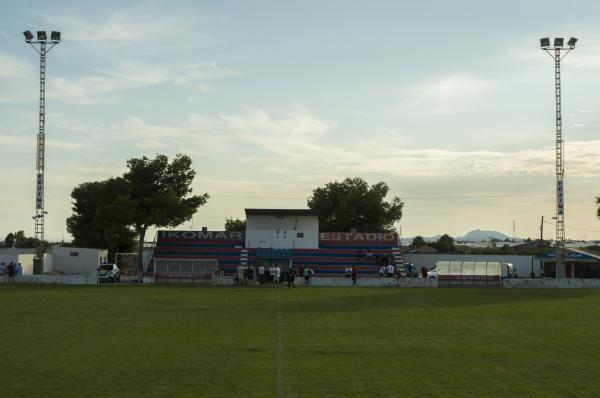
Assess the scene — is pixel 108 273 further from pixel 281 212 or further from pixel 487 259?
pixel 487 259

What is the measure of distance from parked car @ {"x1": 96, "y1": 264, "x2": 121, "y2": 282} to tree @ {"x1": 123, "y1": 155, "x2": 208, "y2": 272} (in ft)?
31.0

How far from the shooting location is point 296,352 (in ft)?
57.4

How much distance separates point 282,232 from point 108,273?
1949cm

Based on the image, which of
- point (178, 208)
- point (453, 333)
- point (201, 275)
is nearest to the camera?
point (453, 333)

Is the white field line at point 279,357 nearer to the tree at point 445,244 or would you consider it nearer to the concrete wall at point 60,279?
the concrete wall at point 60,279

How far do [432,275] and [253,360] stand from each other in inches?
2179

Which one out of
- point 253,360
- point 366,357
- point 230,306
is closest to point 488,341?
point 366,357

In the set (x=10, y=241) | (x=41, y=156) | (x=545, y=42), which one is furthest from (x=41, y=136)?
(x=10, y=241)

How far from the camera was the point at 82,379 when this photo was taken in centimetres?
1371

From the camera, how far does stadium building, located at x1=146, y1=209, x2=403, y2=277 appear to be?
7381 centimetres

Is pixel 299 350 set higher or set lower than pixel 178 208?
lower

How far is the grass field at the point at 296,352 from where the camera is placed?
13.0 meters

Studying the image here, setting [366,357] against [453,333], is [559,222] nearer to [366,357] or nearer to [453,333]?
[453,333]

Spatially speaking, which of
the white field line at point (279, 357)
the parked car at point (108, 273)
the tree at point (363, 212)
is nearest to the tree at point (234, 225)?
the tree at point (363, 212)
